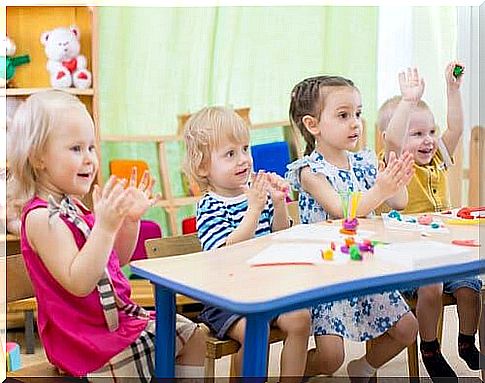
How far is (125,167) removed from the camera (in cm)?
267

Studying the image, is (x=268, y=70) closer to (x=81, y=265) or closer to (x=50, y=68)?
(x=50, y=68)

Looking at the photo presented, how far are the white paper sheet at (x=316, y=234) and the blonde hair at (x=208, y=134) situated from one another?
0.25 meters

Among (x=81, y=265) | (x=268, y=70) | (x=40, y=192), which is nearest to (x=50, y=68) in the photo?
(x=268, y=70)

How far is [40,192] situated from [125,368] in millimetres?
322

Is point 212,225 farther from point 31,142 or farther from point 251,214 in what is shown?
point 31,142

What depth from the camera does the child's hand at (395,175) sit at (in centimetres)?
174

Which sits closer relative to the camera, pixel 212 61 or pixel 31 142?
pixel 31 142

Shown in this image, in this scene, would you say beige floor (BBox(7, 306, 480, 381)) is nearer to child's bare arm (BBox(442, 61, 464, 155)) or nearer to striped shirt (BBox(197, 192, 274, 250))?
child's bare arm (BBox(442, 61, 464, 155))

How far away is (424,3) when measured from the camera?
2.72m

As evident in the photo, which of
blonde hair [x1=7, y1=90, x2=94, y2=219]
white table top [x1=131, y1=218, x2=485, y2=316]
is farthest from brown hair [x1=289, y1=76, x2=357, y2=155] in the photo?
blonde hair [x1=7, y1=90, x2=94, y2=219]

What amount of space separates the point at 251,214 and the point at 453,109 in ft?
2.21

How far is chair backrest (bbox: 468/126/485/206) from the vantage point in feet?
7.95

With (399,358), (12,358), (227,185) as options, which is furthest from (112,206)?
(399,358)

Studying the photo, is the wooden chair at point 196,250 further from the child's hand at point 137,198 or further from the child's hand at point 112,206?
the child's hand at point 112,206
